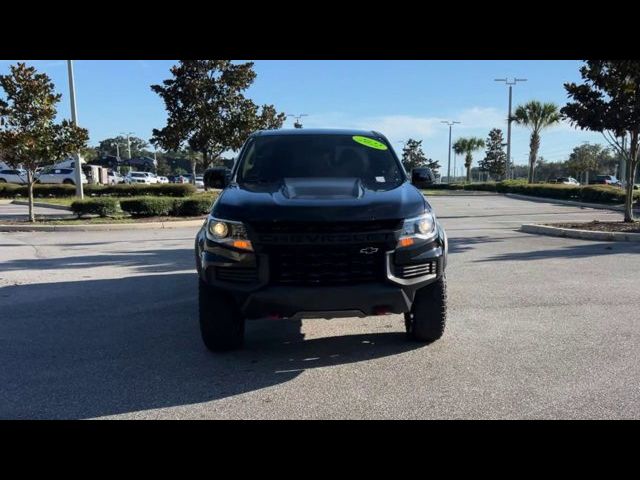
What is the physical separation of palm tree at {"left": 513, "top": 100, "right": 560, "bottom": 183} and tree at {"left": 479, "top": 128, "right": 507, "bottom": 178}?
77.4 ft

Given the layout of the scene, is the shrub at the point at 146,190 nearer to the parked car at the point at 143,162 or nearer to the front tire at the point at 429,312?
the front tire at the point at 429,312

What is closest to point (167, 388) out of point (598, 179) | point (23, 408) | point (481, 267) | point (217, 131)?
point (23, 408)

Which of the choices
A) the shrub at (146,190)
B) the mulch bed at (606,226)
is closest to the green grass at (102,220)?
the shrub at (146,190)

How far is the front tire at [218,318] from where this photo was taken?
3.97m

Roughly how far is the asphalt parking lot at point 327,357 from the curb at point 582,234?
380cm

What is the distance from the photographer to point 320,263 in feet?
12.1

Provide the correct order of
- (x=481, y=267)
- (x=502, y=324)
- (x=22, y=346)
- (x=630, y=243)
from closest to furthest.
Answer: (x=22, y=346), (x=502, y=324), (x=481, y=267), (x=630, y=243)

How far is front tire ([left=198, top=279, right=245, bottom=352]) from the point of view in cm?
397

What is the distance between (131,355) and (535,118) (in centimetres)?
4333

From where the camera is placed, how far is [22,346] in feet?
14.9

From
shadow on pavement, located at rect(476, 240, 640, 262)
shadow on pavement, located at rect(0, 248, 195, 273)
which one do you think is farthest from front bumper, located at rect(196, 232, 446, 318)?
shadow on pavement, located at rect(476, 240, 640, 262)

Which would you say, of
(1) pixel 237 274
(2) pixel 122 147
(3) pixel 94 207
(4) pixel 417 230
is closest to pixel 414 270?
(4) pixel 417 230

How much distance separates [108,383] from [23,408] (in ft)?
1.82
